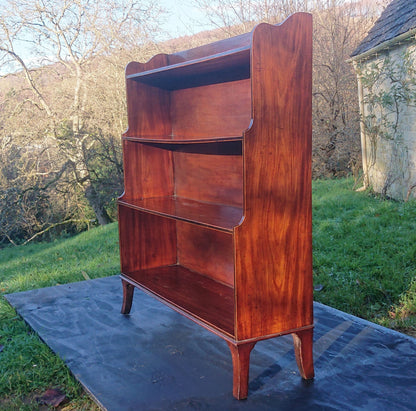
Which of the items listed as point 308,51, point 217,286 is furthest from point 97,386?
point 308,51

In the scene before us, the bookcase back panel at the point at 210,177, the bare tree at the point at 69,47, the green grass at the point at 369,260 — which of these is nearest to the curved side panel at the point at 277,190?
the bookcase back panel at the point at 210,177

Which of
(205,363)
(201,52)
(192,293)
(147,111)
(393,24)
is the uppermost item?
(393,24)

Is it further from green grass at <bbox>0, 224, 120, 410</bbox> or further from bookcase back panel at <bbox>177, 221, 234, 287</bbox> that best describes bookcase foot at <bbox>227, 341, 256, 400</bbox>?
bookcase back panel at <bbox>177, 221, 234, 287</bbox>

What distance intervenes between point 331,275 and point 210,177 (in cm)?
160

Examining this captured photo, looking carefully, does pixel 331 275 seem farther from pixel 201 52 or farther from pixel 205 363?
pixel 201 52

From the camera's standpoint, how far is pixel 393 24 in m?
7.34

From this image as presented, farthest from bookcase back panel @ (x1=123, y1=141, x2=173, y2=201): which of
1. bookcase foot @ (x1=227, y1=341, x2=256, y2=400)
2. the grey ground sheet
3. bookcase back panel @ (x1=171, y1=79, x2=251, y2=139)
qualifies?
bookcase foot @ (x1=227, y1=341, x2=256, y2=400)

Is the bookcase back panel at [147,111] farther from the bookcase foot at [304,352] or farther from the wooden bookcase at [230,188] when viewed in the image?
the bookcase foot at [304,352]

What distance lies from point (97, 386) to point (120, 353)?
44 cm

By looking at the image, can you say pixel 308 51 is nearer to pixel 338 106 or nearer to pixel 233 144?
pixel 233 144

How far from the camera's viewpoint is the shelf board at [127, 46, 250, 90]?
265 cm

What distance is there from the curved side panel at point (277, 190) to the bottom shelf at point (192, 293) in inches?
11.1

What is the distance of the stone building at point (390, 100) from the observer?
682cm

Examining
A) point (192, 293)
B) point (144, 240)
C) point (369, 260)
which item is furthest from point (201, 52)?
point (369, 260)
